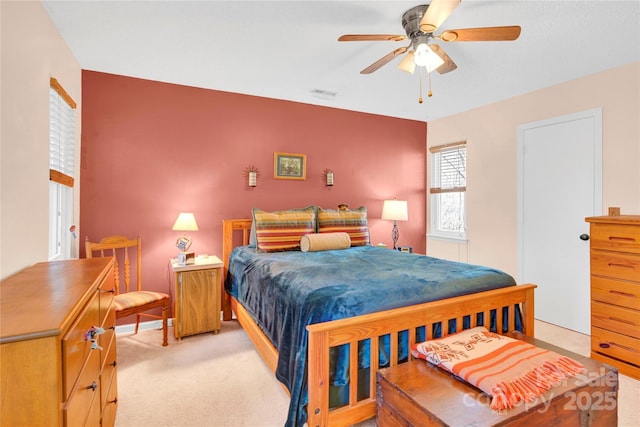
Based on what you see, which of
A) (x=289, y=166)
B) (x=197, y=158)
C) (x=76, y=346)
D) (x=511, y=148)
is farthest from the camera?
(x=289, y=166)

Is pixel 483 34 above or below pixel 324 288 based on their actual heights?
above

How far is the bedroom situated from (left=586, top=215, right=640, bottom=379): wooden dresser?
629 millimetres

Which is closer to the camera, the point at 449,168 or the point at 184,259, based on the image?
the point at 184,259

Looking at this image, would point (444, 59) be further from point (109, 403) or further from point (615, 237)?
point (109, 403)

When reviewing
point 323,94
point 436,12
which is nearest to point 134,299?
point 323,94

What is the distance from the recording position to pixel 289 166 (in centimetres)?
382

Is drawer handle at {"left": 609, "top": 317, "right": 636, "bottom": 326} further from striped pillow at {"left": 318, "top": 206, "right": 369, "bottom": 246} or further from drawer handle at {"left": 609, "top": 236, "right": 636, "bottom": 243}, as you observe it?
striped pillow at {"left": 318, "top": 206, "right": 369, "bottom": 246}

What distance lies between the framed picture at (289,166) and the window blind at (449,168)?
2.08 meters

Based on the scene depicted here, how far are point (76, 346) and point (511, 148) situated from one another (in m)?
4.20

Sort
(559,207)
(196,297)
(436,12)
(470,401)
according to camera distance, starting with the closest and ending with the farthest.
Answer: (470,401)
(436,12)
(196,297)
(559,207)

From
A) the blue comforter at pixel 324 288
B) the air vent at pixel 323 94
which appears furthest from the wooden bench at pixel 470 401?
the air vent at pixel 323 94

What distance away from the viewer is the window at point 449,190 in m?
4.32

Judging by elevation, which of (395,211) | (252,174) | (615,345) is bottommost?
(615,345)

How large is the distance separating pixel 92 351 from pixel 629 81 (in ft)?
14.0
